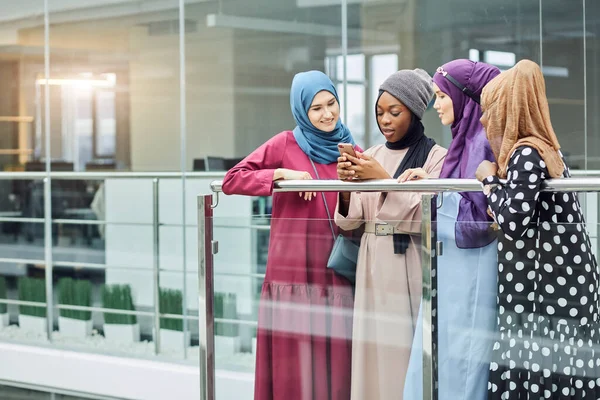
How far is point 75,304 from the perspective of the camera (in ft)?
20.0

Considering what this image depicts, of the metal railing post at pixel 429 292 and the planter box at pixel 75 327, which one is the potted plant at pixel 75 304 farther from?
the metal railing post at pixel 429 292

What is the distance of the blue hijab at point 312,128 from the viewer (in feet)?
10.6

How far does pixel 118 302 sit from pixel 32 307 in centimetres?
81

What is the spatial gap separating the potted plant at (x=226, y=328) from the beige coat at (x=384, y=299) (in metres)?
0.66

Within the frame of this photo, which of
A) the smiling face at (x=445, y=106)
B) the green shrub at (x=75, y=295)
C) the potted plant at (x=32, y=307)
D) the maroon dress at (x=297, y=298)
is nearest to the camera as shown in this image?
the smiling face at (x=445, y=106)

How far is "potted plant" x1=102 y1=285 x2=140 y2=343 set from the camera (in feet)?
19.2

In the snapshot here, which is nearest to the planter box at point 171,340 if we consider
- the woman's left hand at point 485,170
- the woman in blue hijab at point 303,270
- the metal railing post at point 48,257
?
the metal railing post at point 48,257

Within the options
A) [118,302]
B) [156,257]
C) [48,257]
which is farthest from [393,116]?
[48,257]

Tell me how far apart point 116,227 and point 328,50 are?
192 centimetres

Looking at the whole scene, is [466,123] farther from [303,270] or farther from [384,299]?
[303,270]

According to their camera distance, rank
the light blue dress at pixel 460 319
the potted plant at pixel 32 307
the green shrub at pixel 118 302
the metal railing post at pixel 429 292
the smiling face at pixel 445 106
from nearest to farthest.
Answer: the light blue dress at pixel 460 319 → the metal railing post at pixel 429 292 → the smiling face at pixel 445 106 → the green shrub at pixel 118 302 → the potted plant at pixel 32 307

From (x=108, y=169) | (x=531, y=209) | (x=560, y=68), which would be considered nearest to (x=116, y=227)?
(x=108, y=169)

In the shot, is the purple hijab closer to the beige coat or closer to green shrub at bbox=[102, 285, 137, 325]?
the beige coat

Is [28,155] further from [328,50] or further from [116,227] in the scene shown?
[328,50]
